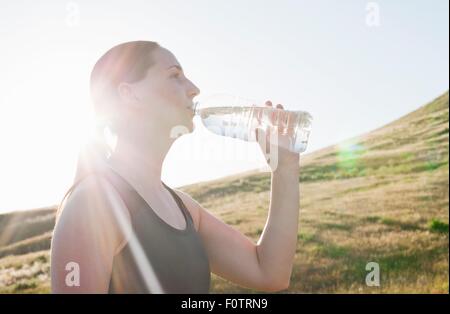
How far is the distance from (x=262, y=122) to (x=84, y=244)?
1623 millimetres

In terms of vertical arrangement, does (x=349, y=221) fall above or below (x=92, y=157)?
below

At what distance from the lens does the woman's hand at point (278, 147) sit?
357 cm

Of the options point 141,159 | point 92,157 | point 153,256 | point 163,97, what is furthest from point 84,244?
point 163,97

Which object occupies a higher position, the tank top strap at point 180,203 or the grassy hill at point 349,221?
the tank top strap at point 180,203

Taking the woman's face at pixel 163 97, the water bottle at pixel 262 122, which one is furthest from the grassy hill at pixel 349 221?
the woman's face at pixel 163 97

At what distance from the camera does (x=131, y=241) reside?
2814 millimetres

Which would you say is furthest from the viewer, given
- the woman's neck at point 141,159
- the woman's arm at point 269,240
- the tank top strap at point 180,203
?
the woman's arm at point 269,240

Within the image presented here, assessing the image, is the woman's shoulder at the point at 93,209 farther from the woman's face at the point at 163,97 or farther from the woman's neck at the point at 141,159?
the woman's face at the point at 163,97

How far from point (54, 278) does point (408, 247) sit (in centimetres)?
2128

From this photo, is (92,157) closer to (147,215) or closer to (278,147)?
(147,215)

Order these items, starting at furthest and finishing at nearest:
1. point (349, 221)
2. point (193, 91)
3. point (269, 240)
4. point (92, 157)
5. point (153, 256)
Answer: point (349, 221), point (269, 240), point (193, 91), point (92, 157), point (153, 256)

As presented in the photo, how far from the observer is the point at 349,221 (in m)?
27.2
